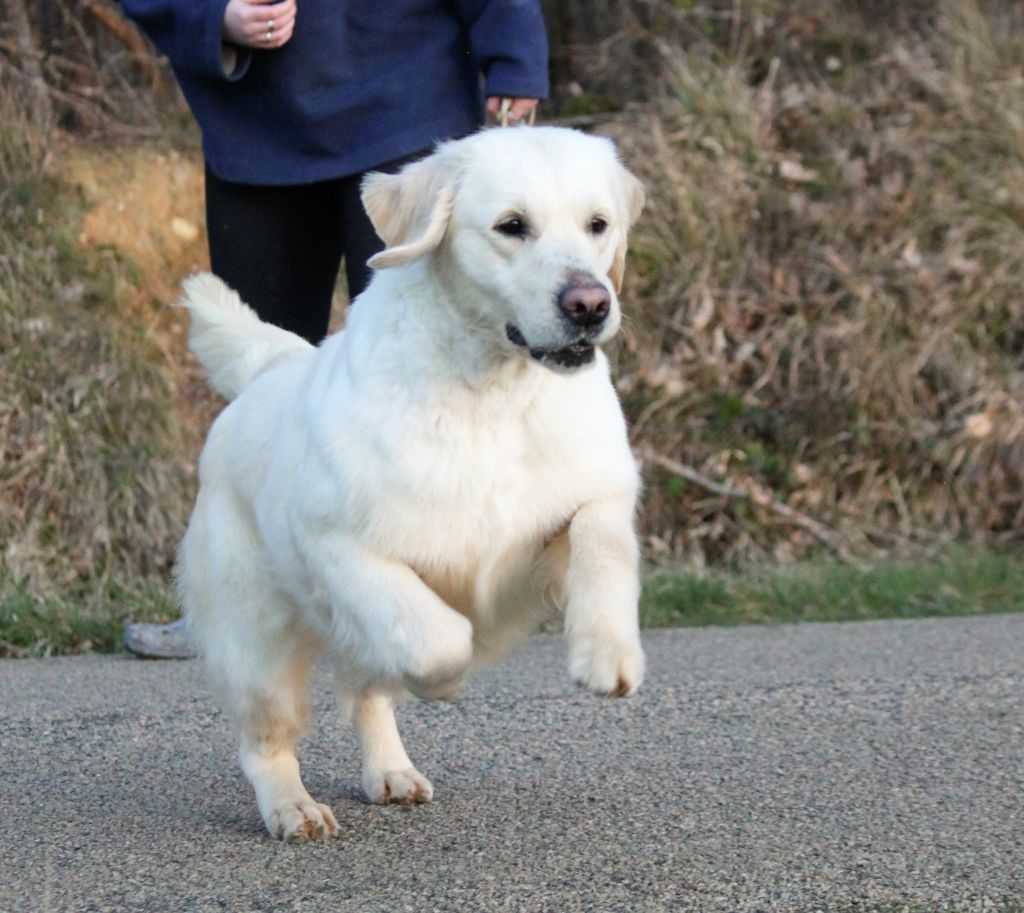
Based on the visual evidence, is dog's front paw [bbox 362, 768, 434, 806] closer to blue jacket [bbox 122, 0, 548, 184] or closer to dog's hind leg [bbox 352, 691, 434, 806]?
dog's hind leg [bbox 352, 691, 434, 806]

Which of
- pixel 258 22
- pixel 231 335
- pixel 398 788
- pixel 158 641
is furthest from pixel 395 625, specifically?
pixel 158 641

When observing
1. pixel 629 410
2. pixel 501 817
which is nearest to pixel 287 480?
pixel 501 817

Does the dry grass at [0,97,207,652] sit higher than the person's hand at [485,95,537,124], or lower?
lower

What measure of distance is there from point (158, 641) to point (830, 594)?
2728 mm

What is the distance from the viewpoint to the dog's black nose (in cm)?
304

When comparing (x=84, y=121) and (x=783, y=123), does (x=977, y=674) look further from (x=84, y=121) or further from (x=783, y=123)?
(x=84, y=121)

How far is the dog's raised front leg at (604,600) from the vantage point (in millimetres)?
2910

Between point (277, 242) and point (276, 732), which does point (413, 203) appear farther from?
point (277, 242)

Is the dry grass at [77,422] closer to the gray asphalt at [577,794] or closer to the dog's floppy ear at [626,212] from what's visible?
the gray asphalt at [577,794]

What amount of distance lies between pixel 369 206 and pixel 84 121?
5571 millimetres

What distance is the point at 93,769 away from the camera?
4039mm

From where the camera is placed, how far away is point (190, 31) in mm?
4297

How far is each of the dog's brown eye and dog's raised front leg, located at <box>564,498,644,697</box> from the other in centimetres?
55

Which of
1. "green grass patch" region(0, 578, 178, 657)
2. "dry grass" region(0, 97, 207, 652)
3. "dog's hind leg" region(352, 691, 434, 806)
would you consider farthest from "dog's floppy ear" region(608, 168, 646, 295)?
"dry grass" region(0, 97, 207, 652)
